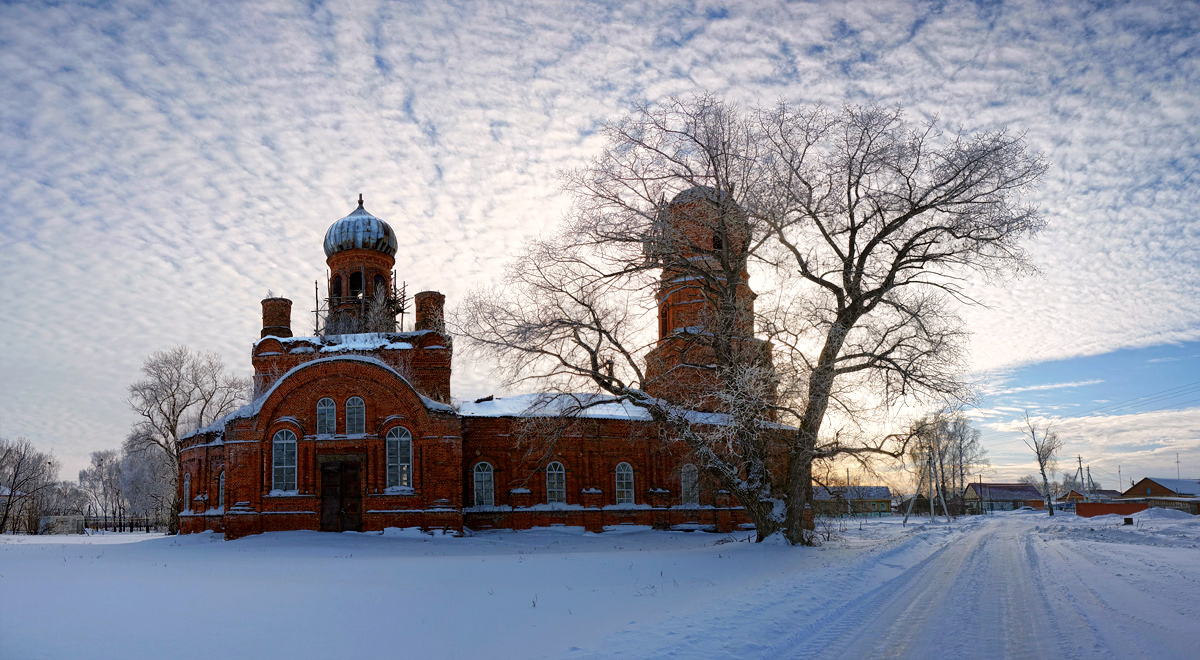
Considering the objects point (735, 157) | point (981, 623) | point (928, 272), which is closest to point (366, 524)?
point (735, 157)

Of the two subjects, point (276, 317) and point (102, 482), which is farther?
point (102, 482)

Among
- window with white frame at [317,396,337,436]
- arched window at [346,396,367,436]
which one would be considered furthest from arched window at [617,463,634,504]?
window with white frame at [317,396,337,436]

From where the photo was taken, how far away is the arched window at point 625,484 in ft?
103

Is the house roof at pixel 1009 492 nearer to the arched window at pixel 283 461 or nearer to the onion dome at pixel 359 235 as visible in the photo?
the onion dome at pixel 359 235

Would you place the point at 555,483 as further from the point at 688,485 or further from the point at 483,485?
the point at 688,485

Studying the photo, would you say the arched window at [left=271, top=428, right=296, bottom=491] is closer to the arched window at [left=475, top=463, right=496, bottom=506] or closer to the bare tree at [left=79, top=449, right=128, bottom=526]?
the arched window at [left=475, top=463, right=496, bottom=506]

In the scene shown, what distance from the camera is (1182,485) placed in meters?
82.3

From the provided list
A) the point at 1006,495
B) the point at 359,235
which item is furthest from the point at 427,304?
the point at 1006,495

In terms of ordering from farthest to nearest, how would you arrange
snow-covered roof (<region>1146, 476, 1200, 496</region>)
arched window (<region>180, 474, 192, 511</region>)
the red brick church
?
snow-covered roof (<region>1146, 476, 1200, 496</region>), arched window (<region>180, 474, 192, 511</region>), the red brick church

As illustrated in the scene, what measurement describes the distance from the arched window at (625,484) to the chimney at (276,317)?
15262 mm

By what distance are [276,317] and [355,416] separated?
8.76m

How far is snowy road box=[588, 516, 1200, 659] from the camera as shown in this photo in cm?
823

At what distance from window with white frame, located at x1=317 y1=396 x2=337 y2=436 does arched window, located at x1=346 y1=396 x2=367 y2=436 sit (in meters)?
0.44

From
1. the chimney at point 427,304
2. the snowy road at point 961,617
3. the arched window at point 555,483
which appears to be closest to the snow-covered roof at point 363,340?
the chimney at point 427,304
